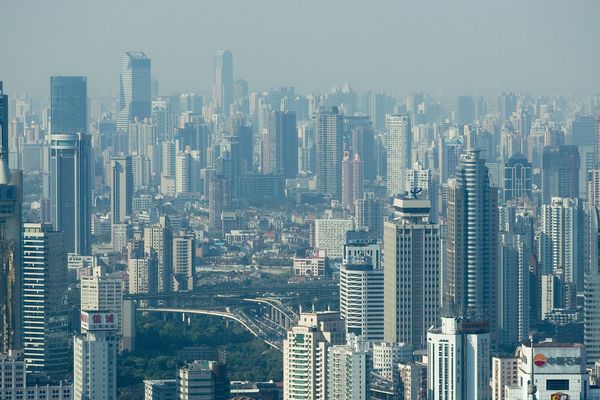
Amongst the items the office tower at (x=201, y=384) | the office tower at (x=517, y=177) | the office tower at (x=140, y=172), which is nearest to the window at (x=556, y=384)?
the office tower at (x=201, y=384)

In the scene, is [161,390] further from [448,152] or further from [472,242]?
[448,152]

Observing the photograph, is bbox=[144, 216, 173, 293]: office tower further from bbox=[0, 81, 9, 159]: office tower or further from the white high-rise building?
the white high-rise building

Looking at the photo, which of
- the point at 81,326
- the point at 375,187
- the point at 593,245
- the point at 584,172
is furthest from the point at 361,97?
the point at 81,326

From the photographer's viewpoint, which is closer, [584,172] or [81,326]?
[81,326]

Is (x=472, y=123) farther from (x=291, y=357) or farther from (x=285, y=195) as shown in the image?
(x=291, y=357)

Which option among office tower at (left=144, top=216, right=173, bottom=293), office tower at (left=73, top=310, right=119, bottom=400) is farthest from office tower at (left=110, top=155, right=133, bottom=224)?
office tower at (left=73, top=310, right=119, bottom=400)

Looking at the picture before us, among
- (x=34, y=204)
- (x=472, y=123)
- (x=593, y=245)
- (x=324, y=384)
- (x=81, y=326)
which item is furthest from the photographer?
(x=472, y=123)

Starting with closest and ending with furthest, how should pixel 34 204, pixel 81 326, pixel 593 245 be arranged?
Result: pixel 81 326
pixel 593 245
pixel 34 204
